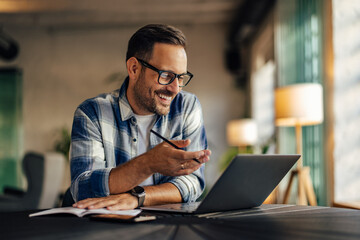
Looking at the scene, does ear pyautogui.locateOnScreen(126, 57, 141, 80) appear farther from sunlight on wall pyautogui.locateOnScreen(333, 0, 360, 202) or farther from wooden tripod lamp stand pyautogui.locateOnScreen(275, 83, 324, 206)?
sunlight on wall pyautogui.locateOnScreen(333, 0, 360, 202)

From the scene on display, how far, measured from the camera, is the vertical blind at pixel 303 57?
3.67m

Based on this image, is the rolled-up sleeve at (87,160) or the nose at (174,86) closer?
the rolled-up sleeve at (87,160)

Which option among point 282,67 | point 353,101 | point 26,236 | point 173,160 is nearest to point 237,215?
point 173,160

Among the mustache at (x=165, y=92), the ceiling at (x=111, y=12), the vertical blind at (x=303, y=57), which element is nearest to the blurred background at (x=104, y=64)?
the ceiling at (x=111, y=12)

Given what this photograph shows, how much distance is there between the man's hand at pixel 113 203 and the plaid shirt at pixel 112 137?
12cm

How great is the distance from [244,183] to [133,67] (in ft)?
2.59

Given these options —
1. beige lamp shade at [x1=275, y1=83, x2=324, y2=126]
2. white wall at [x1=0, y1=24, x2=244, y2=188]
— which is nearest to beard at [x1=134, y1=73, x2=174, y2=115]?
beige lamp shade at [x1=275, y1=83, x2=324, y2=126]

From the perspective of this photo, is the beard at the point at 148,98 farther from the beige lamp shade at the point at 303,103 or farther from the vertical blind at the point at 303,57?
the vertical blind at the point at 303,57

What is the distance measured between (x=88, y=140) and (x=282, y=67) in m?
4.11

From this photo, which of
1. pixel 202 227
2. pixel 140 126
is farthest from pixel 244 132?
pixel 202 227

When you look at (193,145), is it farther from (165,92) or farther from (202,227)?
(202,227)

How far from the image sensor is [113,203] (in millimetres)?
1203

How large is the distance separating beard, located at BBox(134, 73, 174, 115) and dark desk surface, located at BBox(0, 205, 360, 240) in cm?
62

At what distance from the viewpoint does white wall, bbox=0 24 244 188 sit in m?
7.64
